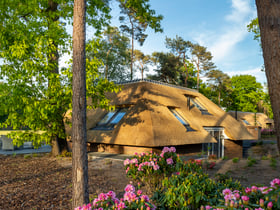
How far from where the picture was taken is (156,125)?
12664mm

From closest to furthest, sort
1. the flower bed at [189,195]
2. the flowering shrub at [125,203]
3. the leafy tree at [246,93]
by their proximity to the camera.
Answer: the flower bed at [189,195], the flowering shrub at [125,203], the leafy tree at [246,93]

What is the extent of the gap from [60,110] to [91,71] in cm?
294

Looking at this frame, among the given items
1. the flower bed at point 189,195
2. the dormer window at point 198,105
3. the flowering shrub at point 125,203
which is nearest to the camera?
the flower bed at point 189,195

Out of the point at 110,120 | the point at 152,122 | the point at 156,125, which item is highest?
the point at 110,120

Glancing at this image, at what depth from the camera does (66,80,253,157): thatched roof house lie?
41.2 feet

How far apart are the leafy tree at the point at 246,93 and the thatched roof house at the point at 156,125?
39509 mm

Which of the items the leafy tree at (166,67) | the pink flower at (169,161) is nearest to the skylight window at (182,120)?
the pink flower at (169,161)

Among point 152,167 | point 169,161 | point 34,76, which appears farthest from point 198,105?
point 152,167

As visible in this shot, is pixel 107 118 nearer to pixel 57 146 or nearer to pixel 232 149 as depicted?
pixel 57 146

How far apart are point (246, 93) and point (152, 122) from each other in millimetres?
54273

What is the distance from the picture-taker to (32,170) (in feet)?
29.5

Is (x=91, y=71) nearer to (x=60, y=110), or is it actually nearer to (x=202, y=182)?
(x=60, y=110)

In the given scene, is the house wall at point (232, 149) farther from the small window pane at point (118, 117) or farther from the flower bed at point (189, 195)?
the flower bed at point (189, 195)

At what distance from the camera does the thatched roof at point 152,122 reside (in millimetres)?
12375
